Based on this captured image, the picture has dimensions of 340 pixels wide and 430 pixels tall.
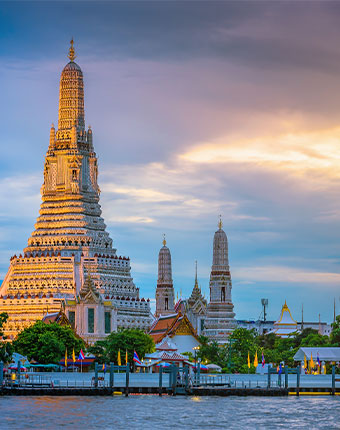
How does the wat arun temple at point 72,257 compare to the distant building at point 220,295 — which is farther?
the distant building at point 220,295

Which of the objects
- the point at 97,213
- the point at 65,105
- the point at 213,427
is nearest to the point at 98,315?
the point at 97,213

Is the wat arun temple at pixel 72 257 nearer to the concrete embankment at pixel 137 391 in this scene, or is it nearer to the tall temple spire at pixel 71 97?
the tall temple spire at pixel 71 97

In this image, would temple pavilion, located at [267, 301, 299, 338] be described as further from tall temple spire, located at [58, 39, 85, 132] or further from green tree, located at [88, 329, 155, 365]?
green tree, located at [88, 329, 155, 365]

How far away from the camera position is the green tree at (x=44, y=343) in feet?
385

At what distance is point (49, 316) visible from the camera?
13338cm

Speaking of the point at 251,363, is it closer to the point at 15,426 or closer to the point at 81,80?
the point at 81,80

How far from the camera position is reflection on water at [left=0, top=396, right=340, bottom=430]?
83.0 m

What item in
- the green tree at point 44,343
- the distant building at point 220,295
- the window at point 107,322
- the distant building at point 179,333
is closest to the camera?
the green tree at point 44,343

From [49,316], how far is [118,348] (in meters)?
13.2

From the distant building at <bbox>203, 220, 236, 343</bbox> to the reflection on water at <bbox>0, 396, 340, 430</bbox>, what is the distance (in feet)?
142

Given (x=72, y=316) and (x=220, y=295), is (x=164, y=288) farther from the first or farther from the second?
(x=72, y=316)

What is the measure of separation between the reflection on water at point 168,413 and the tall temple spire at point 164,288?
51.6m

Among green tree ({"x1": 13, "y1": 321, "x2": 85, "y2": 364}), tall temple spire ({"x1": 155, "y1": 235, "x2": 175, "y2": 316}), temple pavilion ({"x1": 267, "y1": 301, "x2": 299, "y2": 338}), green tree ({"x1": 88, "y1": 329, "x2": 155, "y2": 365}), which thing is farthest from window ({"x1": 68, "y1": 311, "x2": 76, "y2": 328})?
temple pavilion ({"x1": 267, "y1": 301, "x2": 299, "y2": 338})

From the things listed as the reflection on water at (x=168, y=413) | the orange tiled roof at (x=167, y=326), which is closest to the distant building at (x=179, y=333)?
the orange tiled roof at (x=167, y=326)
